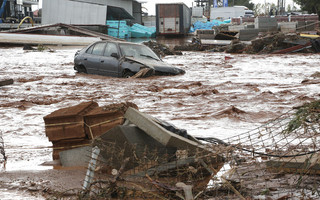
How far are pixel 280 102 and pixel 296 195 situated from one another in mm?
5869

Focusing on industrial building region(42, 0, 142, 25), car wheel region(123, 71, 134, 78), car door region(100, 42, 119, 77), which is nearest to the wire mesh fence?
car wheel region(123, 71, 134, 78)

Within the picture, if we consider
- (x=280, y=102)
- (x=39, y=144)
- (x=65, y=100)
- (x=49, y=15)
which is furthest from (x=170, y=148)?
(x=49, y=15)

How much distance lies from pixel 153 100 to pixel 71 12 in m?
39.4

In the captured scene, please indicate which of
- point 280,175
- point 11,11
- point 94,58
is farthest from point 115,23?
point 280,175

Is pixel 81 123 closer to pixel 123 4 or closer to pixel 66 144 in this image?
pixel 66 144

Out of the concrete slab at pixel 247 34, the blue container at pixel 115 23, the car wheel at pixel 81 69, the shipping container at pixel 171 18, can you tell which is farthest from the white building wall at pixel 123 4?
the car wheel at pixel 81 69

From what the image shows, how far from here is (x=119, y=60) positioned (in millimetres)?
14461

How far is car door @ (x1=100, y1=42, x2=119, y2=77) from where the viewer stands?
14.5 metres

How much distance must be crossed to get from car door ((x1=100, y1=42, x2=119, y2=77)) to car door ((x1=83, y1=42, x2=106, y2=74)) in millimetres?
193

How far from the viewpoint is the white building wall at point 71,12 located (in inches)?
1865

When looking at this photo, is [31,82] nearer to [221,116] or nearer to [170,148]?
[221,116]

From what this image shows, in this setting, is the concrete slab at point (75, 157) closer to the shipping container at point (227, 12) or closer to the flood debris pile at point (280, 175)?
the flood debris pile at point (280, 175)

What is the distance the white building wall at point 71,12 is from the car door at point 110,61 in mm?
33960

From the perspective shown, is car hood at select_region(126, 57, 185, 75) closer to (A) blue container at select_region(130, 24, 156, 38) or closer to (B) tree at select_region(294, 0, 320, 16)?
(A) blue container at select_region(130, 24, 156, 38)
